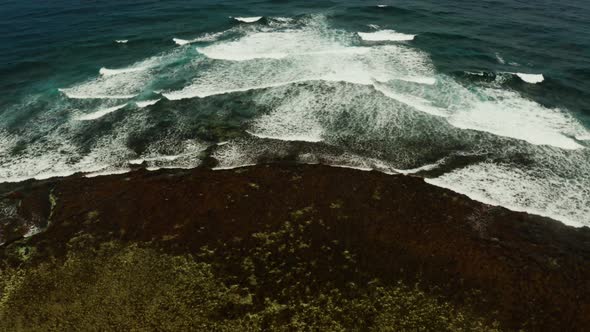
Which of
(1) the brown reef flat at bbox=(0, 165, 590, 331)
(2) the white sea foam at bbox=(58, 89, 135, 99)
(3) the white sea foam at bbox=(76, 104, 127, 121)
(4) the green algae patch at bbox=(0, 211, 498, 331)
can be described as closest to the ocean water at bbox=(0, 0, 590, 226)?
(3) the white sea foam at bbox=(76, 104, 127, 121)

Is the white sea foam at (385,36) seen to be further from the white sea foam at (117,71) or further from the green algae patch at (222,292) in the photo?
the green algae patch at (222,292)

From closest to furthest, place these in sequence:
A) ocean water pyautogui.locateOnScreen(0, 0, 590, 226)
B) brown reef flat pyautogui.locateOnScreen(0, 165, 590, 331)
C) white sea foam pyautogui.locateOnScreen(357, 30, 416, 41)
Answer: brown reef flat pyautogui.locateOnScreen(0, 165, 590, 331) < ocean water pyautogui.locateOnScreen(0, 0, 590, 226) < white sea foam pyautogui.locateOnScreen(357, 30, 416, 41)

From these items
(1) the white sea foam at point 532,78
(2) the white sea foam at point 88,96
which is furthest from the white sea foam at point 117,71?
(1) the white sea foam at point 532,78

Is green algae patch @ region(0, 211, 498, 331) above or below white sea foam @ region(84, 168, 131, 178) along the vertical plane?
below

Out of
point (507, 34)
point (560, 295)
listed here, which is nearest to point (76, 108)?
point (560, 295)

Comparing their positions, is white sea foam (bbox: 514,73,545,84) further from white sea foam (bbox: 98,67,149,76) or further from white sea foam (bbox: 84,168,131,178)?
white sea foam (bbox: 98,67,149,76)

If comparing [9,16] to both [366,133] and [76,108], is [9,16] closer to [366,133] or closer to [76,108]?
[76,108]
